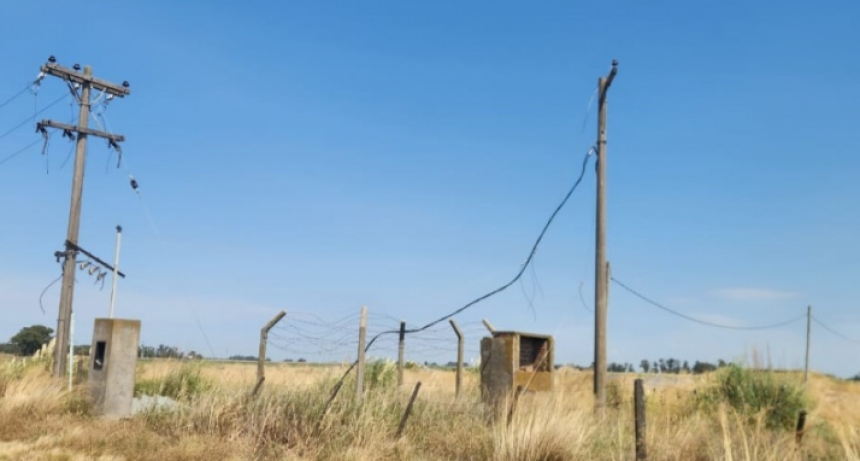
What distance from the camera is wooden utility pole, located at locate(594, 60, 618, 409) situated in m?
12.3

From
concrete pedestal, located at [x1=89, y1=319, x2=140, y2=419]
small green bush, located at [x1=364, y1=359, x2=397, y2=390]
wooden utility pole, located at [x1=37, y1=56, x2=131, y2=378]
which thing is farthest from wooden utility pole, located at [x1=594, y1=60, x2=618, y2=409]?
wooden utility pole, located at [x1=37, y1=56, x2=131, y2=378]

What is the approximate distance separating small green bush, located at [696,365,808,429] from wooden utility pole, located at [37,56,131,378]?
15.2 meters

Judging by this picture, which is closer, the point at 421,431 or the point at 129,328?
the point at 421,431

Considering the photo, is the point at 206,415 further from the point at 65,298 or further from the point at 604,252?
the point at 65,298

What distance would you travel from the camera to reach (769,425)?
16250mm

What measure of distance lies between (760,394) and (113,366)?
13.6 metres

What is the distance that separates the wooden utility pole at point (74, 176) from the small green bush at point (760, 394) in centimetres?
1523

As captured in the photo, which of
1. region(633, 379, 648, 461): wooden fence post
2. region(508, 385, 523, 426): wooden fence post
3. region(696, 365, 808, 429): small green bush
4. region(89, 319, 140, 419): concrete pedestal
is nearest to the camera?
region(633, 379, 648, 461): wooden fence post

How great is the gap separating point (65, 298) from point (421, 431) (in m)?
11.7

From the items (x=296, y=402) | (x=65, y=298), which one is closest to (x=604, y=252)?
(x=296, y=402)

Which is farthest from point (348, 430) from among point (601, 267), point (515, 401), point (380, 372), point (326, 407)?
point (380, 372)

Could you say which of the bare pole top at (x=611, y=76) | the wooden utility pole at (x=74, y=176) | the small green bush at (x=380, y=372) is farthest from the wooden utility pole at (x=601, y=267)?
the wooden utility pole at (x=74, y=176)

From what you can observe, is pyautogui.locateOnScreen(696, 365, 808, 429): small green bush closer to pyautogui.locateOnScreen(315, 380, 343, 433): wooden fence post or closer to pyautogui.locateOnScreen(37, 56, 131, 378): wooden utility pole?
pyautogui.locateOnScreen(315, 380, 343, 433): wooden fence post

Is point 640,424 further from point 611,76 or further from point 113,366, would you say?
point 113,366
